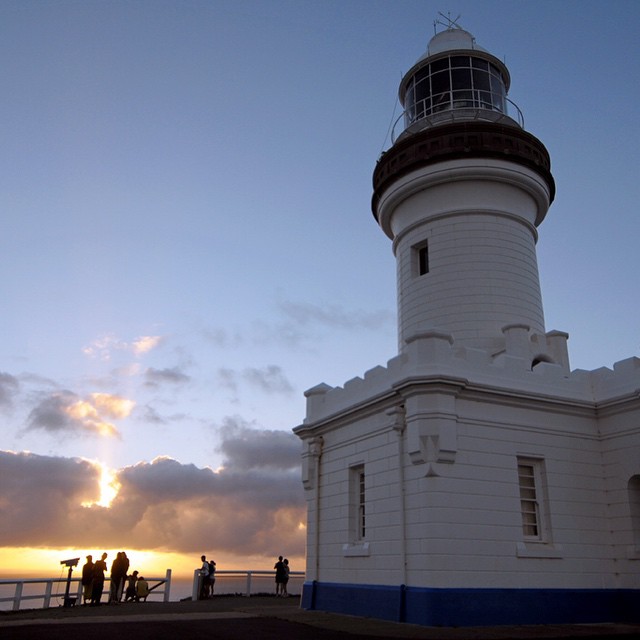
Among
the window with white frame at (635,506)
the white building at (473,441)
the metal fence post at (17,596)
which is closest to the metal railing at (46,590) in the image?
the metal fence post at (17,596)

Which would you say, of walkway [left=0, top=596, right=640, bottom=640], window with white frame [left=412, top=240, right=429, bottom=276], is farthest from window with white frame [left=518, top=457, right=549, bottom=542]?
window with white frame [left=412, top=240, right=429, bottom=276]

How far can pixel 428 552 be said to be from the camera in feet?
38.0

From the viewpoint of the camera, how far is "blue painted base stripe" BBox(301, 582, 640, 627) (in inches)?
448

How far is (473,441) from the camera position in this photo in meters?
12.5

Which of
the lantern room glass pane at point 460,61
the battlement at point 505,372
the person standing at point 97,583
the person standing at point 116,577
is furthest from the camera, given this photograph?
the lantern room glass pane at point 460,61

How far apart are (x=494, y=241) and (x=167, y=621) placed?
11.6 meters

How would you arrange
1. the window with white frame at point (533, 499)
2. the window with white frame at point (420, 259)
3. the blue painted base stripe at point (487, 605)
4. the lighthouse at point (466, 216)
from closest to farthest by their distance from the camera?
the blue painted base stripe at point (487, 605)
the window with white frame at point (533, 499)
the lighthouse at point (466, 216)
the window with white frame at point (420, 259)

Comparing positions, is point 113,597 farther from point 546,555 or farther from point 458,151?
point 458,151

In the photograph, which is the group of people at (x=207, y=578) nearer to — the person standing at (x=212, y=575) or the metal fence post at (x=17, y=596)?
the person standing at (x=212, y=575)

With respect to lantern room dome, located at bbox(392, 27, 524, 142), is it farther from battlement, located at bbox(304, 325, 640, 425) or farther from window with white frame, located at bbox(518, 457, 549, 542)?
window with white frame, located at bbox(518, 457, 549, 542)

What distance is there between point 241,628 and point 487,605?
4.39 meters

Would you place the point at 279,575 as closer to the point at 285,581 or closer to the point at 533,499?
the point at 285,581

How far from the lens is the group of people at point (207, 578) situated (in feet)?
64.0

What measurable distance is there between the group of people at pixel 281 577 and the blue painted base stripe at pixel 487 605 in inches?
303
